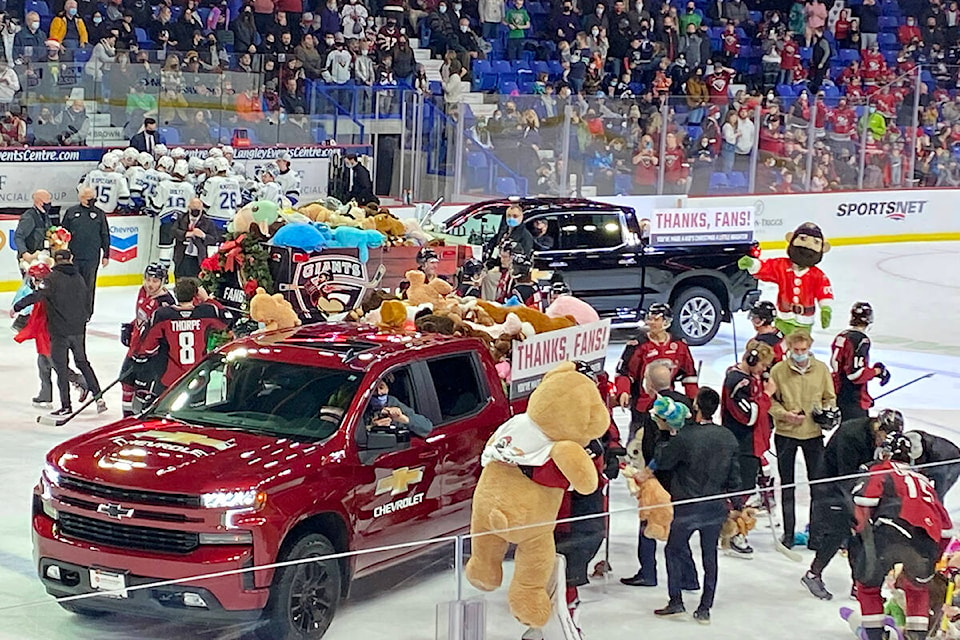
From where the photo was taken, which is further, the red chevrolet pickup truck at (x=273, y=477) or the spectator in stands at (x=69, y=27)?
the spectator in stands at (x=69, y=27)

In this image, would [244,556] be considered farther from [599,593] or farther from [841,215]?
[841,215]

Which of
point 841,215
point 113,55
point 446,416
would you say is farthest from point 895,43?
point 446,416

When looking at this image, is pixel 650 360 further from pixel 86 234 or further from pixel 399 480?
pixel 86 234

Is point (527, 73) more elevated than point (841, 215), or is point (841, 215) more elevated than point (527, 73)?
point (527, 73)

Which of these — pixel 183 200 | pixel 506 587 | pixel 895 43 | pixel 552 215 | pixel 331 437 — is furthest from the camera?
pixel 895 43

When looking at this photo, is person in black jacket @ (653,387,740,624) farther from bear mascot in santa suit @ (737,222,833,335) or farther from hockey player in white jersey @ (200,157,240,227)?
hockey player in white jersey @ (200,157,240,227)

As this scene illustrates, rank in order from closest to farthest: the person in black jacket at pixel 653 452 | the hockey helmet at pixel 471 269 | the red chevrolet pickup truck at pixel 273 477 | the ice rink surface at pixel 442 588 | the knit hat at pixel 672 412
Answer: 1. the ice rink surface at pixel 442 588
2. the red chevrolet pickup truck at pixel 273 477
3. the person in black jacket at pixel 653 452
4. the knit hat at pixel 672 412
5. the hockey helmet at pixel 471 269

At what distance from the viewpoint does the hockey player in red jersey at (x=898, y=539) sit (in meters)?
7.00

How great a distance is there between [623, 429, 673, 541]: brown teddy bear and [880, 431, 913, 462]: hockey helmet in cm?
108

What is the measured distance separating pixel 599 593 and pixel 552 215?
386 inches

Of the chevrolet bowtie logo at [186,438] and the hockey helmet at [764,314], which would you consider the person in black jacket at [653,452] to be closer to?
the hockey helmet at [764,314]

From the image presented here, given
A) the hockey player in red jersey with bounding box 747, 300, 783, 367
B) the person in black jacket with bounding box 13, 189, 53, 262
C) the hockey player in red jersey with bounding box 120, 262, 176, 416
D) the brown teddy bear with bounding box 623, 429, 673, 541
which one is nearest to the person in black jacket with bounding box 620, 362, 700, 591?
the brown teddy bear with bounding box 623, 429, 673, 541

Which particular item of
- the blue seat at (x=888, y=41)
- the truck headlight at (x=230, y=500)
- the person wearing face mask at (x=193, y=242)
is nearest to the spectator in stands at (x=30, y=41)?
the person wearing face mask at (x=193, y=242)

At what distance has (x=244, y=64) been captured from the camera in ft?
75.9
